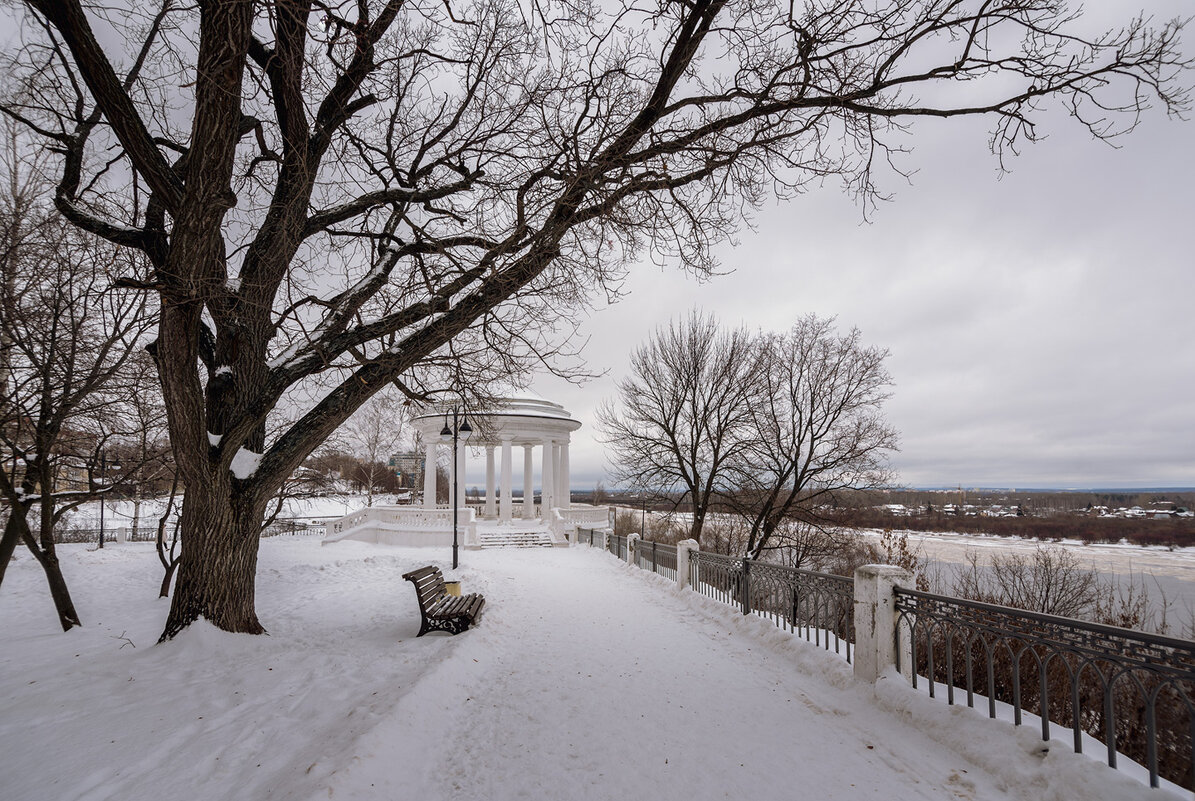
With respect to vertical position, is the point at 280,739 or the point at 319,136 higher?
the point at 319,136

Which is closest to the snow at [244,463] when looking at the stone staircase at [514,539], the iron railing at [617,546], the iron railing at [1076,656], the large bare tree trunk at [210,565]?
the large bare tree trunk at [210,565]

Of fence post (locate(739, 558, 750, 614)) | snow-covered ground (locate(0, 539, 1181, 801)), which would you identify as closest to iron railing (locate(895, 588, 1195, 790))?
snow-covered ground (locate(0, 539, 1181, 801))

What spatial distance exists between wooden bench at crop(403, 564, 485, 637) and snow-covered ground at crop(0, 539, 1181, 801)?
0.23 m

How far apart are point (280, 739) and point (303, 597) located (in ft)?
21.2

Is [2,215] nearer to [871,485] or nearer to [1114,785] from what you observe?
[1114,785]

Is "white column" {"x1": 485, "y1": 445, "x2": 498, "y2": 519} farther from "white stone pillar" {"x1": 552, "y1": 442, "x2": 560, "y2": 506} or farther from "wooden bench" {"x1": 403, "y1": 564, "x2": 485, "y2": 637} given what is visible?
"wooden bench" {"x1": 403, "y1": 564, "x2": 485, "y2": 637}

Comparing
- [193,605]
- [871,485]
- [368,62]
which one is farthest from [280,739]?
[871,485]

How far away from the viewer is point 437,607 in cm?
705

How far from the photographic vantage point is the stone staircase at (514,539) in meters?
20.8

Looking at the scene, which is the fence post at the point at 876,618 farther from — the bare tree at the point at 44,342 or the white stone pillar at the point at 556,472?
the white stone pillar at the point at 556,472

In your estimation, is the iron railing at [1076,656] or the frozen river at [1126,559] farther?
the frozen river at [1126,559]

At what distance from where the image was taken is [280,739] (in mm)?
3660

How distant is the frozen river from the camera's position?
24422mm

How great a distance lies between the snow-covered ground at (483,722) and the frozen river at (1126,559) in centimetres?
2164
